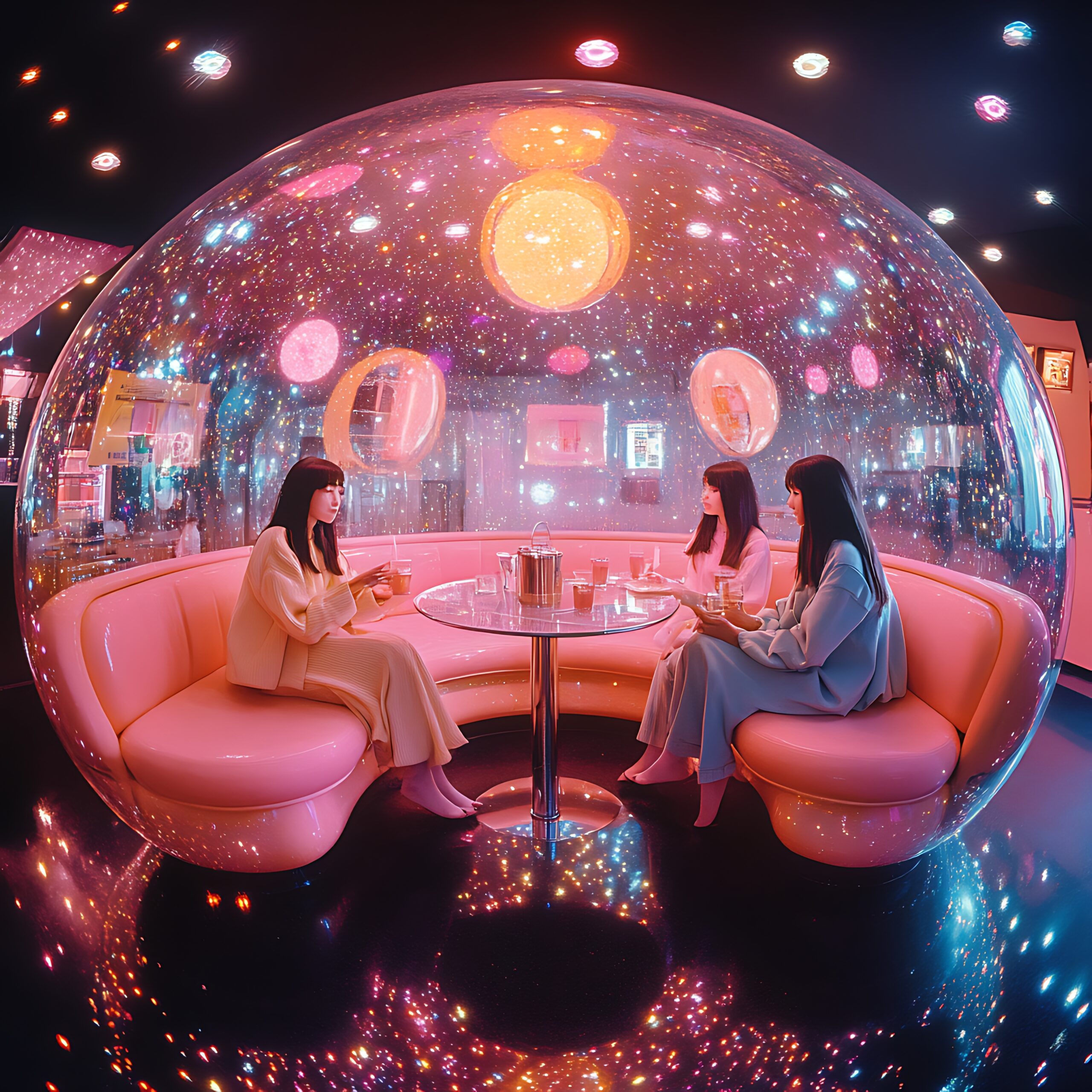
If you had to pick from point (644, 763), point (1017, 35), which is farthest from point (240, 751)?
point (1017, 35)

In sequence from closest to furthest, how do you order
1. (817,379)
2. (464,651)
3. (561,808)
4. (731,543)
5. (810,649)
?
(810,649) → (561,808) → (731,543) → (464,651) → (817,379)

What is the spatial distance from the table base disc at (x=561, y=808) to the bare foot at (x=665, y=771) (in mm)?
149

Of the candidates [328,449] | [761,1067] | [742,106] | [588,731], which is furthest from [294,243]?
[761,1067]

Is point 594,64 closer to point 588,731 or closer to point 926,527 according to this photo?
point 926,527

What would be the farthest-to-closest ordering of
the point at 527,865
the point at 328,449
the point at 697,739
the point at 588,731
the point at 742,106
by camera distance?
the point at 328,449 → the point at 588,731 → the point at 742,106 → the point at 697,739 → the point at 527,865

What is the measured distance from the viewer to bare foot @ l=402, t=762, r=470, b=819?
8.74ft

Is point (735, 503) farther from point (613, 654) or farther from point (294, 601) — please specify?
point (294, 601)

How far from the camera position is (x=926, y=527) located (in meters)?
3.18

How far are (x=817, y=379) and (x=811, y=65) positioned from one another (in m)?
2.03

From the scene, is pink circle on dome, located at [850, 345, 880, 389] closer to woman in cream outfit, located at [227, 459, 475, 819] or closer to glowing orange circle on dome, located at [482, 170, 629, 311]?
glowing orange circle on dome, located at [482, 170, 629, 311]

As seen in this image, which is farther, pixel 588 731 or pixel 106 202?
pixel 588 731

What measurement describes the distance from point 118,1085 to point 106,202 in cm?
342

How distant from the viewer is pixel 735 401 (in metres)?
4.63

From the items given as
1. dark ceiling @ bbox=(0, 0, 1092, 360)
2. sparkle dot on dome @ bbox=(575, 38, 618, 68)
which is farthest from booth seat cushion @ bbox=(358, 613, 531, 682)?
sparkle dot on dome @ bbox=(575, 38, 618, 68)
